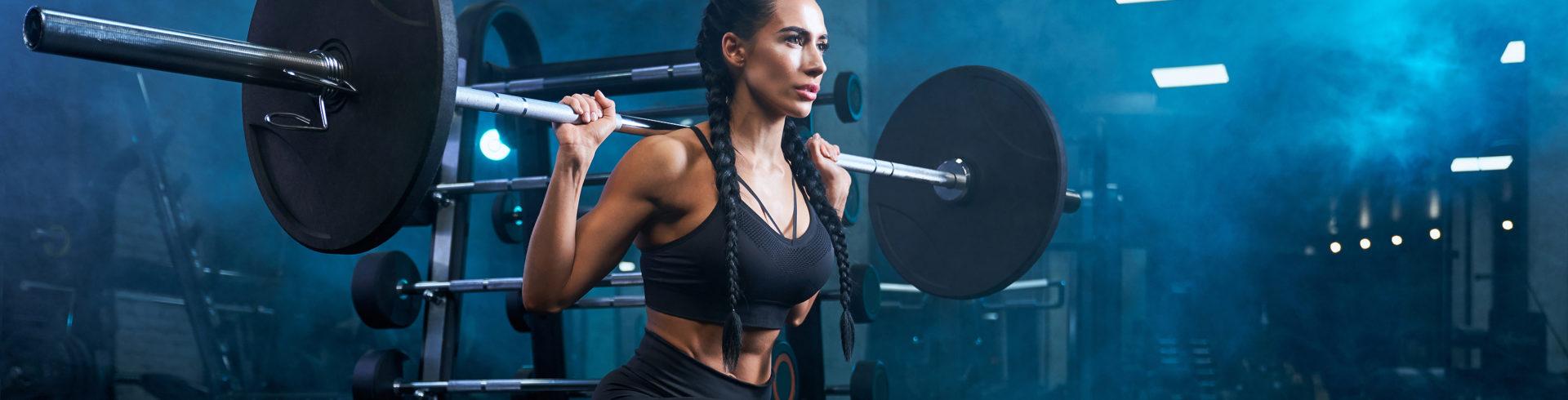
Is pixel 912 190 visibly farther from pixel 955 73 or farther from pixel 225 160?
pixel 225 160

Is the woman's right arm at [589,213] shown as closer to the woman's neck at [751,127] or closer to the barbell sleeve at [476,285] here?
the woman's neck at [751,127]

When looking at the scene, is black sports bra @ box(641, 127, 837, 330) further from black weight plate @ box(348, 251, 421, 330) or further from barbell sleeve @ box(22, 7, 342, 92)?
black weight plate @ box(348, 251, 421, 330)

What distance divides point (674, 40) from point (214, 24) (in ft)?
5.75

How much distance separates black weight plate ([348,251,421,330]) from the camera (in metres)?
2.64

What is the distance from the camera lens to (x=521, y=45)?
3250 mm

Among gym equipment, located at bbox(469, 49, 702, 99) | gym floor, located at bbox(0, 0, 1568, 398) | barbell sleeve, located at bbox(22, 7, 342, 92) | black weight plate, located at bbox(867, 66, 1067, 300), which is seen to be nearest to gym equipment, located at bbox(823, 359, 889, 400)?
gym floor, located at bbox(0, 0, 1568, 398)

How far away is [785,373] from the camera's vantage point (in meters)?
2.94

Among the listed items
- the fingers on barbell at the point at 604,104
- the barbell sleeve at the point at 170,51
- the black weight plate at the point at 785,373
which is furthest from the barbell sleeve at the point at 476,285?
the barbell sleeve at the point at 170,51

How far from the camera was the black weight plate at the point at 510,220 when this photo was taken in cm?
310

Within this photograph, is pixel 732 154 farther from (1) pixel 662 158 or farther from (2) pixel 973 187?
(2) pixel 973 187

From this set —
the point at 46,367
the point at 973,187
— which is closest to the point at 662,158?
the point at 973,187

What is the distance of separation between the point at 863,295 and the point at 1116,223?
50.5 inches

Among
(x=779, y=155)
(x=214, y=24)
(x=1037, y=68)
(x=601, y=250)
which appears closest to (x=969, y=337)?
(x=1037, y=68)

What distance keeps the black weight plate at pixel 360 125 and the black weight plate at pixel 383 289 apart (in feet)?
3.56
